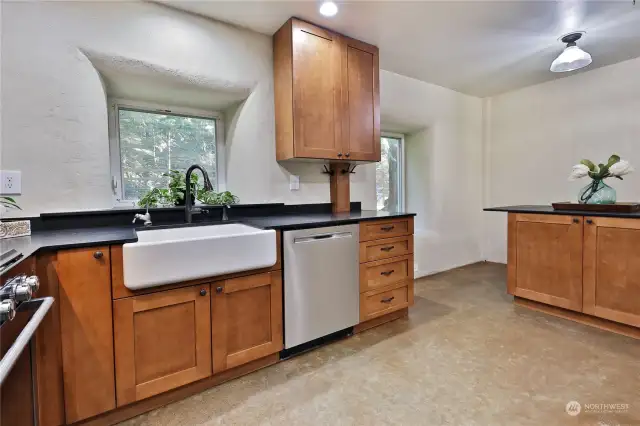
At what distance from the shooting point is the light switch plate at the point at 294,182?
102 inches

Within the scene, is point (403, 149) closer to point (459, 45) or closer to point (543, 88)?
point (459, 45)

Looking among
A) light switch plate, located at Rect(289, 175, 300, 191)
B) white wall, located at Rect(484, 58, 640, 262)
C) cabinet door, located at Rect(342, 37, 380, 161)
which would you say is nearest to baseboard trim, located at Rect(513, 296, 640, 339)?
white wall, located at Rect(484, 58, 640, 262)

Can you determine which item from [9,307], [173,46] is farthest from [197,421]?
[173,46]

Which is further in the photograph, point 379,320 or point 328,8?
point 379,320

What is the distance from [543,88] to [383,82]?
2011mm

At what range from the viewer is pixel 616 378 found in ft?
5.51

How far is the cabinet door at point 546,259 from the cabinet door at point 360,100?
139 cm

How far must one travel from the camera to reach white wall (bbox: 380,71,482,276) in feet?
11.8

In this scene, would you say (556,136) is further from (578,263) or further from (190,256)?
(190,256)

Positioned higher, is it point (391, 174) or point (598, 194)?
point (391, 174)

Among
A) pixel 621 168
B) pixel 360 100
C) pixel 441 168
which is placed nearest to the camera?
pixel 621 168

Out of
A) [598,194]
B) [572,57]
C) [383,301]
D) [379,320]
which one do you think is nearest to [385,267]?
[383,301]

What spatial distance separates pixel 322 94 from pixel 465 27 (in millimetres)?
1213

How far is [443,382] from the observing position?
1686mm
